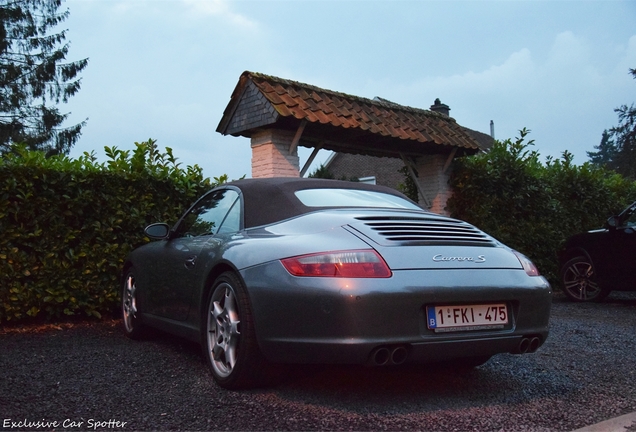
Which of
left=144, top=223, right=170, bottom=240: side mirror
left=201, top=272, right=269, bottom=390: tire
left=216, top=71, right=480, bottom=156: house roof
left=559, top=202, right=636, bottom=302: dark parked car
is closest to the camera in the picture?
left=201, top=272, right=269, bottom=390: tire

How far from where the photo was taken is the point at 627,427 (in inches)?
127

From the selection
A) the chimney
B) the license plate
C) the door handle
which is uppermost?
the chimney

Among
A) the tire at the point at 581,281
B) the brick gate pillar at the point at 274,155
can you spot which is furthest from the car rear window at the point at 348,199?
the tire at the point at 581,281

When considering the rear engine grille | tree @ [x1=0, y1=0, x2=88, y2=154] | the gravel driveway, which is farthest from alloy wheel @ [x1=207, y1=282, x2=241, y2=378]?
tree @ [x1=0, y1=0, x2=88, y2=154]

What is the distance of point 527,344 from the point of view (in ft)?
12.4

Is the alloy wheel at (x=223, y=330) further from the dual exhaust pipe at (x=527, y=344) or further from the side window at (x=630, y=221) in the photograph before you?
the side window at (x=630, y=221)

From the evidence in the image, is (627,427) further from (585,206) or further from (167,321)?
(585,206)

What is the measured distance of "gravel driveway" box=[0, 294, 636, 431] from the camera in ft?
10.8

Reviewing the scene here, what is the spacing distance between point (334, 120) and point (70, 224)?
4013 mm

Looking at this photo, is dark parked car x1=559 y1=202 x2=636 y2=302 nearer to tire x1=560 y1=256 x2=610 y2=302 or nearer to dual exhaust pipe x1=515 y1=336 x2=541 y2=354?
tire x1=560 y1=256 x2=610 y2=302

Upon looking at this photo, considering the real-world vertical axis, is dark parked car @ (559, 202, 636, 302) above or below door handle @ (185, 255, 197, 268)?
below

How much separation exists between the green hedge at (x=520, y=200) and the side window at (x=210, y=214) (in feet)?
21.9

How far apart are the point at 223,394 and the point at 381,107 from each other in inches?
311

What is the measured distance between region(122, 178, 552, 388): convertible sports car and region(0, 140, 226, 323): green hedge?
3.11m
